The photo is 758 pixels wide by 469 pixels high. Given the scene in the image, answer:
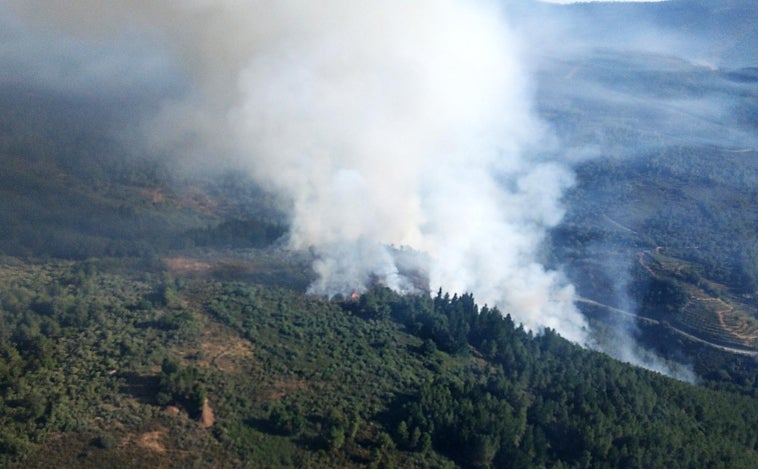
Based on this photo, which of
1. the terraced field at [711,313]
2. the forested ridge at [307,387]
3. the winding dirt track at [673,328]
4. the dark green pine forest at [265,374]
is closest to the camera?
the forested ridge at [307,387]

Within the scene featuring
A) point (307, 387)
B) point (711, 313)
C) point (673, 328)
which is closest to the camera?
point (307, 387)

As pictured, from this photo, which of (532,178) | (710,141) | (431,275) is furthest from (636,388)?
(710,141)

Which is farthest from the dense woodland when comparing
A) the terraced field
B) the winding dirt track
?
the winding dirt track

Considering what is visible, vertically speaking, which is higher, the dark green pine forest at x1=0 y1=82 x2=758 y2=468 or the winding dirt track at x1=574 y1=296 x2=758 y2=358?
the winding dirt track at x1=574 y1=296 x2=758 y2=358

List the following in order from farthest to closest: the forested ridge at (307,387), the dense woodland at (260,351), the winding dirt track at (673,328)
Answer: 1. the winding dirt track at (673,328)
2. the dense woodland at (260,351)
3. the forested ridge at (307,387)

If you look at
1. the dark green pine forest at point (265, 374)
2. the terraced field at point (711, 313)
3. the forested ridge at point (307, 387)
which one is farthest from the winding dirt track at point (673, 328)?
the forested ridge at point (307, 387)

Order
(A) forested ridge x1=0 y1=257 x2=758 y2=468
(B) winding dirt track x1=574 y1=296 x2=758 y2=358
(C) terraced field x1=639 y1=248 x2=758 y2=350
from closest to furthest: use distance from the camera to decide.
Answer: (A) forested ridge x1=0 y1=257 x2=758 y2=468 < (B) winding dirt track x1=574 y1=296 x2=758 y2=358 < (C) terraced field x1=639 y1=248 x2=758 y2=350

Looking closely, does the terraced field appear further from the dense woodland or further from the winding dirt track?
the winding dirt track

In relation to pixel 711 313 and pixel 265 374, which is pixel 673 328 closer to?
pixel 711 313

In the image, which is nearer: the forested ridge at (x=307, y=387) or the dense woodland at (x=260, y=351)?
the forested ridge at (x=307, y=387)

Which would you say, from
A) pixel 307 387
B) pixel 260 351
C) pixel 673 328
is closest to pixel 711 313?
pixel 673 328

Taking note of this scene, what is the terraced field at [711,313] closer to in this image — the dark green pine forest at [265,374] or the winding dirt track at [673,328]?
the winding dirt track at [673,328]
